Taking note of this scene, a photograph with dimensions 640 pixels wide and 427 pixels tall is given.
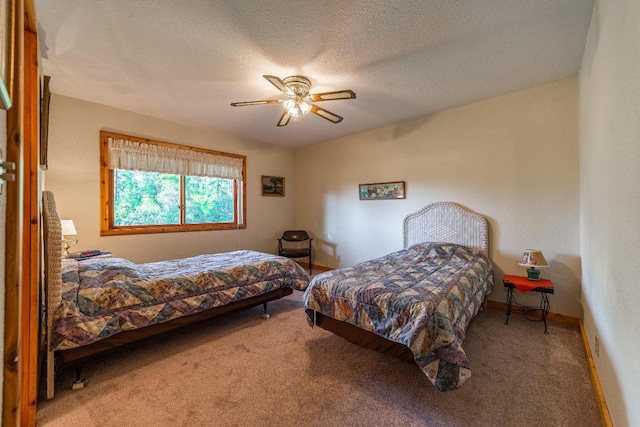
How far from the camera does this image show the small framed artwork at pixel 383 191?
4125 mm

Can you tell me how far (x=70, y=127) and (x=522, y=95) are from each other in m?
5.34

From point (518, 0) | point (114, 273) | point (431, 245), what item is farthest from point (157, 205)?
point (518, 0)

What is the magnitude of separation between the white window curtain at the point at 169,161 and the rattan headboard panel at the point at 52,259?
2031 millimetres

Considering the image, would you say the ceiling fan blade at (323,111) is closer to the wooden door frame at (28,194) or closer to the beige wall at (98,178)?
the wooden door frame at (28,194)

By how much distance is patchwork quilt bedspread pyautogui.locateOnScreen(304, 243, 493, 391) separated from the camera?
1604 mm

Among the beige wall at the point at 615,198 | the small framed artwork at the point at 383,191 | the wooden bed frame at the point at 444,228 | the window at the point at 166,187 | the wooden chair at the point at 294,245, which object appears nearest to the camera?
the beige wall at the point at 615,198

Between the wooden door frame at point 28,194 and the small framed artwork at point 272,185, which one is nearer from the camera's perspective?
the wooden door frame at point 28,194

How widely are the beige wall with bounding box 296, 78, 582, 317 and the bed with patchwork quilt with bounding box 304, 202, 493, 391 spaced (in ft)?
1.15

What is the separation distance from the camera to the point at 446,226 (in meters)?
3.62

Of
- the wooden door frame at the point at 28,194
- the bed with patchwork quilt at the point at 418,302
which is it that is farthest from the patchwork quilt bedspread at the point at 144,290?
the bed with patchwork quilt at the point at 418,302

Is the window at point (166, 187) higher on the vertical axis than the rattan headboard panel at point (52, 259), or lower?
higher

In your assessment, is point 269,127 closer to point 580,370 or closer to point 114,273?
point 114,273

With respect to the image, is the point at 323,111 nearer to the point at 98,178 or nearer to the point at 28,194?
the point at 28,194

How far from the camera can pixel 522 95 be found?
306 cm
